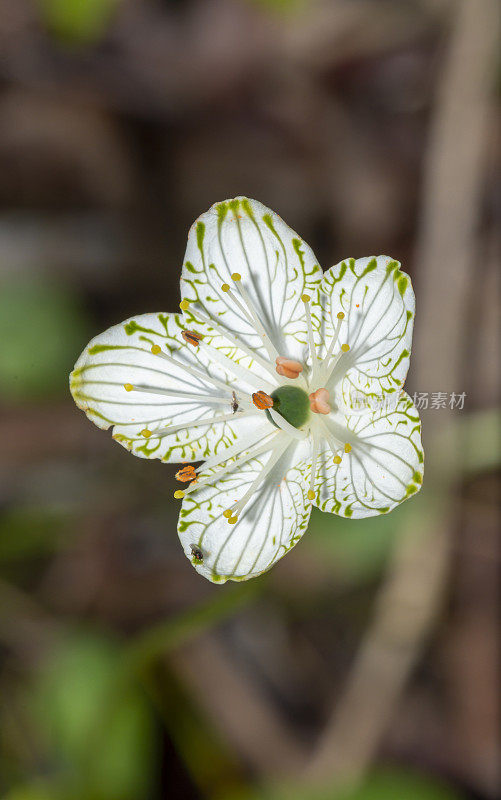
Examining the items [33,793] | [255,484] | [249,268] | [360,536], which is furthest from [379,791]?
[249,268]

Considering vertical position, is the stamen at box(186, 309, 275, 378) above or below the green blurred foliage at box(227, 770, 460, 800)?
above

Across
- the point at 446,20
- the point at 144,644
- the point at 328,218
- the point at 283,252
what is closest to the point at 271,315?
the point at 283,252

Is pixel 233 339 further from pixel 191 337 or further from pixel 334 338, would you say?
pixel 334 338

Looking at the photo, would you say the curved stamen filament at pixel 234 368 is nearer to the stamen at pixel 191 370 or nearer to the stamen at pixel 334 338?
the stamen at pixel 191 370

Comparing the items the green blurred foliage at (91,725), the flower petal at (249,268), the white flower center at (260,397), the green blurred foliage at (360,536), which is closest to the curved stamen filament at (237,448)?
the white flower center at (260,397)

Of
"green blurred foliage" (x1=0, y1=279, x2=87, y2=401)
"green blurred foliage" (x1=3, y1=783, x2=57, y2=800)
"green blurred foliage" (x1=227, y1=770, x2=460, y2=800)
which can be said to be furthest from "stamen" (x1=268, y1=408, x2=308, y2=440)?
"green blurred foliage" (x1=3, y1=783, x2=57, y2=800)

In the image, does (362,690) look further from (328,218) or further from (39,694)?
(328,218)

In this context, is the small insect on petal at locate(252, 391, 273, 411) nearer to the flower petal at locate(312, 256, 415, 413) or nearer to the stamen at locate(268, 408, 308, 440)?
the stamen at locate(268, 408, 308, 440)
